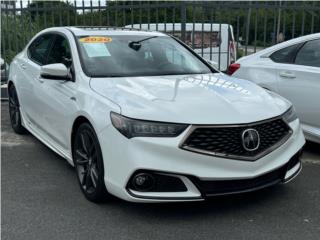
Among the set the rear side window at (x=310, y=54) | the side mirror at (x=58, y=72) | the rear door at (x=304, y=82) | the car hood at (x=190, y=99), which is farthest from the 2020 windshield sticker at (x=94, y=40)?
the rear side window at (x=310, y=54)

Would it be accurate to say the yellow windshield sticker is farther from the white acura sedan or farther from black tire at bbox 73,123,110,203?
black tire at bbox 73,123,110,203

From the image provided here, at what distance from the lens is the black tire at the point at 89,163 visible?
12.8 ft

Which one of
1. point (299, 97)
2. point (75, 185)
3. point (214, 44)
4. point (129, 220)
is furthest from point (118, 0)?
point (129, 220)

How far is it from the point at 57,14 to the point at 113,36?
213 inches

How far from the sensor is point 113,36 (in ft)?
16.8

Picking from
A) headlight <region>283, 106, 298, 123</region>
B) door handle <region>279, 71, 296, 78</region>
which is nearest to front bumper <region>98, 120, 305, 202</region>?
headlight <region>283, 106, 298, 123</region>

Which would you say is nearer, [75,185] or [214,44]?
[75,185]

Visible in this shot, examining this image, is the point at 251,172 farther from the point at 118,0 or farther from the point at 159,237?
the point at 118,0

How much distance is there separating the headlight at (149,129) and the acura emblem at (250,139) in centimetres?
46

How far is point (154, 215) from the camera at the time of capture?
12.7 feet

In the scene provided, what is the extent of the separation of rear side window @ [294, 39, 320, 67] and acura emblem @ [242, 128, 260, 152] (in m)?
2.20

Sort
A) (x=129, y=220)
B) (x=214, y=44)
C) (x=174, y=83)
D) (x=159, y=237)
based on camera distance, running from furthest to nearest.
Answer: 1. (x=214, y=44)
2. (x=174, y=83)
3. (x=129, y=220)
4. (x=159, y=237)

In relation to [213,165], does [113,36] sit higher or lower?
higher

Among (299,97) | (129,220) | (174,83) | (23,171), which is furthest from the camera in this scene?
(299,97)
